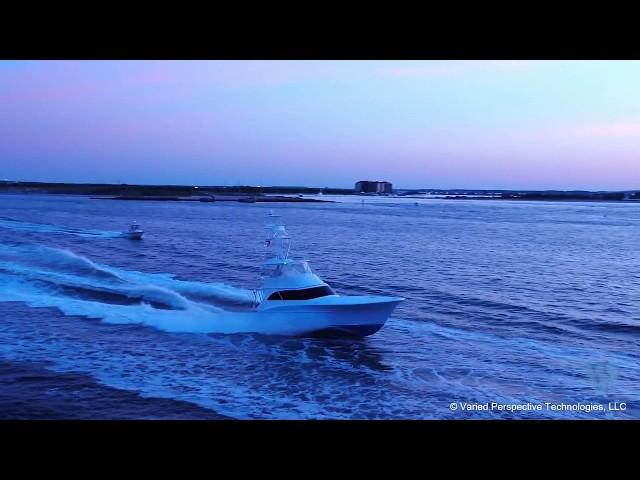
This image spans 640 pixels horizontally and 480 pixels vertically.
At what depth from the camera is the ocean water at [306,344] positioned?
1058 centimetres

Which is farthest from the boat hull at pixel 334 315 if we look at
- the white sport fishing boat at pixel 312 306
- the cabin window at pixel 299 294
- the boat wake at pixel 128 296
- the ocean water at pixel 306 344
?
the boat wake at pixel 128 296

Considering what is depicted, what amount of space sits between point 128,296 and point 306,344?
8976 millimetres

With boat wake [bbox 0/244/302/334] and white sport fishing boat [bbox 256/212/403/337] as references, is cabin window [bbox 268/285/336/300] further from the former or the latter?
boat wake [bbox 0/244/302/334]

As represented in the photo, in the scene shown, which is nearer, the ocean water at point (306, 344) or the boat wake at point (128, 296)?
the ocean water at point (306, 344)

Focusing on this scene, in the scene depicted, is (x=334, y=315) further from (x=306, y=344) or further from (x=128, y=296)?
(x=128, y=296)

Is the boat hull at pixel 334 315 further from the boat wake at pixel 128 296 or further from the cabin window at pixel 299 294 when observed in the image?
the boat wake at pixel 128 296

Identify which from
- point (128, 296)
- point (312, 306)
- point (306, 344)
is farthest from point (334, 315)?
point (128, 296)

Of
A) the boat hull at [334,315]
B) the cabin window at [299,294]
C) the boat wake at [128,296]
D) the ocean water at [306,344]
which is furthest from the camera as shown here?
the boat wake at [128,296]

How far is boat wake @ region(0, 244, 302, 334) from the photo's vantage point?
1680 cm

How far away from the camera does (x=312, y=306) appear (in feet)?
51.5
